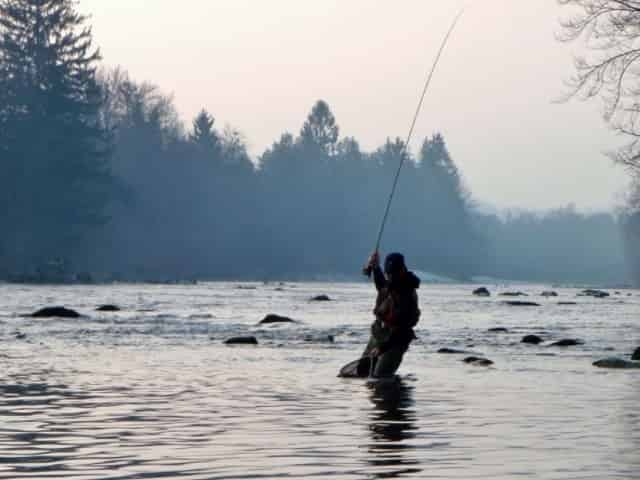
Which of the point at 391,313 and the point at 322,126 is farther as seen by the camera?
the point at 322,126

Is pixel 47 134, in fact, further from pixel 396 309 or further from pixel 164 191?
pixel 396 309

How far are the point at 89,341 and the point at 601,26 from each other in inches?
473

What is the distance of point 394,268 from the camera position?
17.1m

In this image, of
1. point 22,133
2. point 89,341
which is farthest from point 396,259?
point 22,133

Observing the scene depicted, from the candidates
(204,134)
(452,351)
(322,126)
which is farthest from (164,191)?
(452,351)

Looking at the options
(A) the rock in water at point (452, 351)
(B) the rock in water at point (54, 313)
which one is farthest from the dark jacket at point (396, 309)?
(B) the rock in water at point (54, 313)

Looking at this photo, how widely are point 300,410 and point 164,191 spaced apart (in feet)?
307

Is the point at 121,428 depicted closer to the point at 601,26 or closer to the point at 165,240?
the point at 601,26

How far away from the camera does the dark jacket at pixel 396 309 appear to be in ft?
56.7

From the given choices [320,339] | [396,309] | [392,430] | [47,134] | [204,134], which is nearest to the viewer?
[392,430]

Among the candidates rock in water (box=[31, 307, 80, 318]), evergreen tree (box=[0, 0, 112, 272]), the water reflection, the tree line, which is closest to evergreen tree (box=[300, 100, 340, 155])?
the tree line

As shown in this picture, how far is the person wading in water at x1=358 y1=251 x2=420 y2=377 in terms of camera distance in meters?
17.2

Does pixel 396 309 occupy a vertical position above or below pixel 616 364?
above

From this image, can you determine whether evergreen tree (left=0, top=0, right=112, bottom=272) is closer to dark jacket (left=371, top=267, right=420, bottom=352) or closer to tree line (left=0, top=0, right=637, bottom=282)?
tree line (left=0, top=0, right=637, bottom=282)
